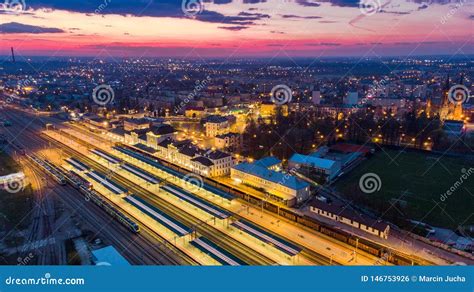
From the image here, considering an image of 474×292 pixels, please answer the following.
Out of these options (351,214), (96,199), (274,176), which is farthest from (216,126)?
(351,214)

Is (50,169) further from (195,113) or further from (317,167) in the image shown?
(195,113)

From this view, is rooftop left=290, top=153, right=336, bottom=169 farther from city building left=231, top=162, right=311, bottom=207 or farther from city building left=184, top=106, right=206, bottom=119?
city building left=184, top=106, right=206, bottom=119

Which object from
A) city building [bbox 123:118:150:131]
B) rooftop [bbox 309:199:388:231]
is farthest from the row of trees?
city building [bbox 123:118:150:131]

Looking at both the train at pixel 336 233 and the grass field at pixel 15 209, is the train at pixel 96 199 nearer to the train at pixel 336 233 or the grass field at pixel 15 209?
the grass field at pixel 15 209

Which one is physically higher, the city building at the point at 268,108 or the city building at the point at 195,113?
the city building at the point at 268,108

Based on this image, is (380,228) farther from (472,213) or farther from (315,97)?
(315,97)

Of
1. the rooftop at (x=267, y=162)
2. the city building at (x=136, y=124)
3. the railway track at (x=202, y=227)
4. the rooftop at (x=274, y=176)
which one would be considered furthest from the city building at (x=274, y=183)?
the city building at (x=136, y=124)

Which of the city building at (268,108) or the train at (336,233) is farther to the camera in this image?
the city building at (268,108)
